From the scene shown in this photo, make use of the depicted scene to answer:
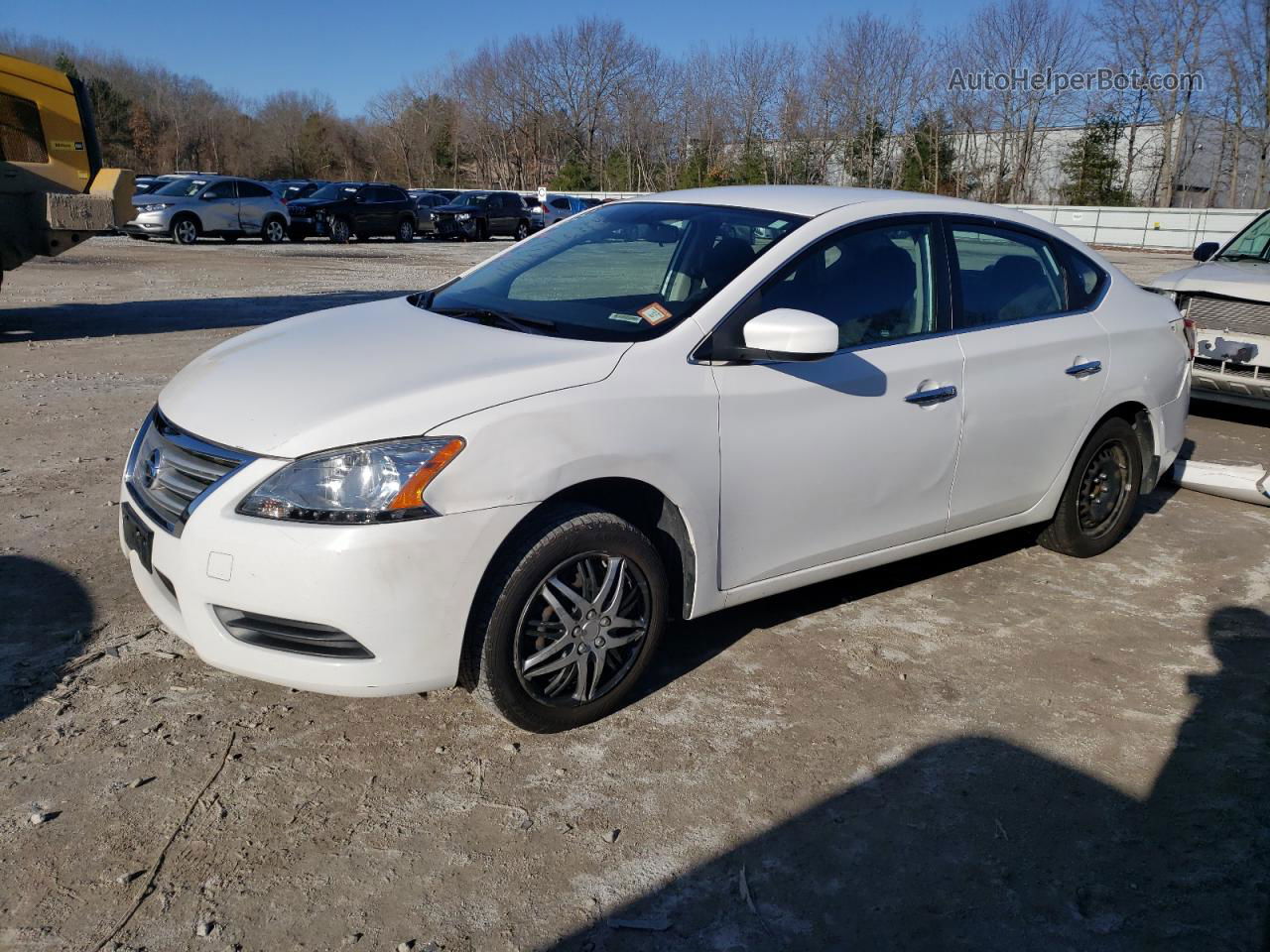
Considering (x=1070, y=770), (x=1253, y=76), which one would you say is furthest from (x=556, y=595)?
(x=1253, y=76)

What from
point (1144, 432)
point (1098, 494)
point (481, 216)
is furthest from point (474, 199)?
point (1098, 494)

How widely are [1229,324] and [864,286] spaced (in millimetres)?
5301

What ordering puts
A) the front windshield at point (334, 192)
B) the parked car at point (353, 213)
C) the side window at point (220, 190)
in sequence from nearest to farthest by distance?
1. the side window at point (220, 190)
2. the parked car at point (353, 213)
3. the front windshield at point (334, 192)

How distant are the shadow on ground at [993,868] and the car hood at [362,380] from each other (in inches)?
58.4

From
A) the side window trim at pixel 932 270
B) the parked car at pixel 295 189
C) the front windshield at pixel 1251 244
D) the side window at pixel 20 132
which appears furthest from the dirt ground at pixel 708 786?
the parked car at pixel 295 189

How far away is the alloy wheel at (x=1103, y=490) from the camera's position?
5.23 metres

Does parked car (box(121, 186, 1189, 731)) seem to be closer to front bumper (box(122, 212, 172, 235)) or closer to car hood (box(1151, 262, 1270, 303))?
car hood (box(1151, 262, 1270, 303))

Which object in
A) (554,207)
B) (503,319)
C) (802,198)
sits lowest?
(554,207)

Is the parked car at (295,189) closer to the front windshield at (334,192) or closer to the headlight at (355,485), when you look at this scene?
the front windshield at (334,192)

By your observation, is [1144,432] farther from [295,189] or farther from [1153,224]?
[1153,224]

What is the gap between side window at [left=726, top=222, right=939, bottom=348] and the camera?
388 cm

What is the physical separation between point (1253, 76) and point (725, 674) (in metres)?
50.7

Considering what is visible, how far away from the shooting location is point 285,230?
28.8m

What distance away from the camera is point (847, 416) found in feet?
12.9
